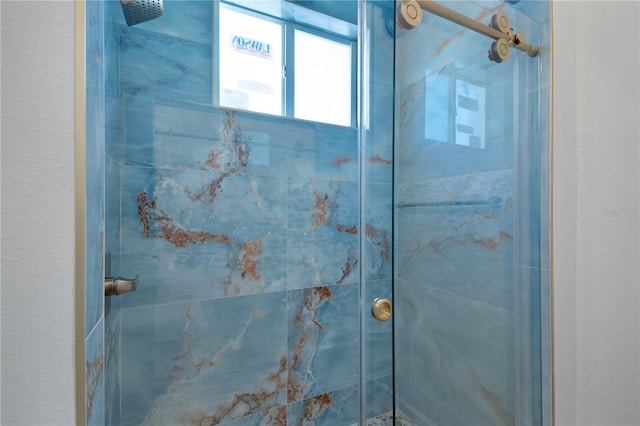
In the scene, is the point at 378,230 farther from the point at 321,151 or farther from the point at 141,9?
the point at 141,9

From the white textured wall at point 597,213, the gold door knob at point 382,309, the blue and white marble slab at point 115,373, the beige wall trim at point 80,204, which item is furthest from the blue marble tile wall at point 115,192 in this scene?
the white textured wall at point 597,213

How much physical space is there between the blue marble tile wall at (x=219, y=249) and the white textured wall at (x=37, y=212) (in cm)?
58

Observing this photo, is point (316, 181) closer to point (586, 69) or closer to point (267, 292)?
point (267, 292)

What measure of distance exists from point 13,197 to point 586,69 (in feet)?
3.91

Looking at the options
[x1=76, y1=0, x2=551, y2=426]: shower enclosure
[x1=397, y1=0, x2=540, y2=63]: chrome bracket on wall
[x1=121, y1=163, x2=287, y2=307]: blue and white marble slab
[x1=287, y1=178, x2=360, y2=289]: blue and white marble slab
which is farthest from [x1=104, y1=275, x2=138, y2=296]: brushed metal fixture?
[x1=397, y1=0, x2=540, y2=63]: chrome bracket on wall

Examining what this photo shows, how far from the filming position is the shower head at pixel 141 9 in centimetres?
87

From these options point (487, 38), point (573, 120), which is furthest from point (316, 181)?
point (573, 120)

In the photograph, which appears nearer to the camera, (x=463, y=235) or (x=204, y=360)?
(x=463, y=235)

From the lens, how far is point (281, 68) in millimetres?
1418

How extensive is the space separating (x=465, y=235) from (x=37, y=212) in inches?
34.8

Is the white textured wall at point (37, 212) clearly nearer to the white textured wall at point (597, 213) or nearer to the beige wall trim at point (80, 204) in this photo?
the beige wall trim at point (80, 204)

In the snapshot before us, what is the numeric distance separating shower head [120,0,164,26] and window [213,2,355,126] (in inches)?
13.2

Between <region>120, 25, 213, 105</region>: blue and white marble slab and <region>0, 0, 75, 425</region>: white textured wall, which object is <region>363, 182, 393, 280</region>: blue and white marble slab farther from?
<region>120, 25, 213, 105</region>: blue and white marble slab

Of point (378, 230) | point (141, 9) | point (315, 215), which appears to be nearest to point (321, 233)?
point (315, 215)
